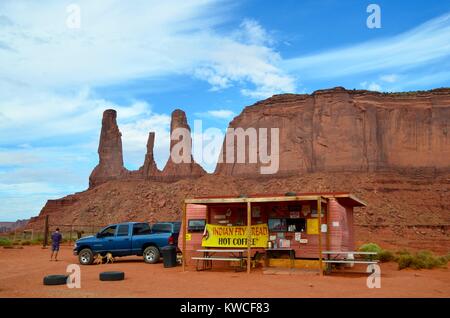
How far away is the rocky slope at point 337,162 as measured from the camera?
217 ft

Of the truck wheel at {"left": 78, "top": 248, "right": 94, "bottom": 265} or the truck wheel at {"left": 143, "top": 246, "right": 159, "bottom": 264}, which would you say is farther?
the truck wheel at {"left": 78, "top": 248, "right": 94, "bottom": 265}

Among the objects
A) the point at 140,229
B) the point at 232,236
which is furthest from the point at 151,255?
the point at 232,236

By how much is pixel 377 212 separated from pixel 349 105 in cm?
2422

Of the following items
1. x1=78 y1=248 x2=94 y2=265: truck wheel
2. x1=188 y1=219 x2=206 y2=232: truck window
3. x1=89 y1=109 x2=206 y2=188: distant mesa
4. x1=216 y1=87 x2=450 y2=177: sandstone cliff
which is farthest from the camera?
x1=89 y1=109 x2=206 y2=188: distant mesa

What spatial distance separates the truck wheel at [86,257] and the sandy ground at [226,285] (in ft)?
9.33

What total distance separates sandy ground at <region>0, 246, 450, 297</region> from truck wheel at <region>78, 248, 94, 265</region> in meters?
2.84

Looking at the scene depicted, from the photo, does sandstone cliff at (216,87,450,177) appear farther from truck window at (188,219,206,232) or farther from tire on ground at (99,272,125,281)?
tire on ground at (99,272,125,281)

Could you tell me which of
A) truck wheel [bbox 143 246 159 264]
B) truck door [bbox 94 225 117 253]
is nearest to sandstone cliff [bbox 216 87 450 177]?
truck wheel [bbox 143 246 159 264]

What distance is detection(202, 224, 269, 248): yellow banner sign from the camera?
19109 millimetres

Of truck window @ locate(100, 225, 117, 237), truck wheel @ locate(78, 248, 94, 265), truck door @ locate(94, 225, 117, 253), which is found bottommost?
truck wheel @ locate(78, 248, 94, 265)

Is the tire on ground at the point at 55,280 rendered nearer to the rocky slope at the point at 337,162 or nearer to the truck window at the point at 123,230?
the truck window at the point at 123,230

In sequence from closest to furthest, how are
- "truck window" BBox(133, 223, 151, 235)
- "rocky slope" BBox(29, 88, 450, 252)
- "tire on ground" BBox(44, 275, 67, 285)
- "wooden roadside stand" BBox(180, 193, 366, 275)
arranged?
"tire on ground" BBox(44, 275, 67, 285)
"wooden roadside stand" BBox(180, 193, 366, 275)
"truck window" BBox(133, 223, 151, 235)
"rocky slope" BBox(29, 88, 450, 252)

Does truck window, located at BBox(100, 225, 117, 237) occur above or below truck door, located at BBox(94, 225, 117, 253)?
above
